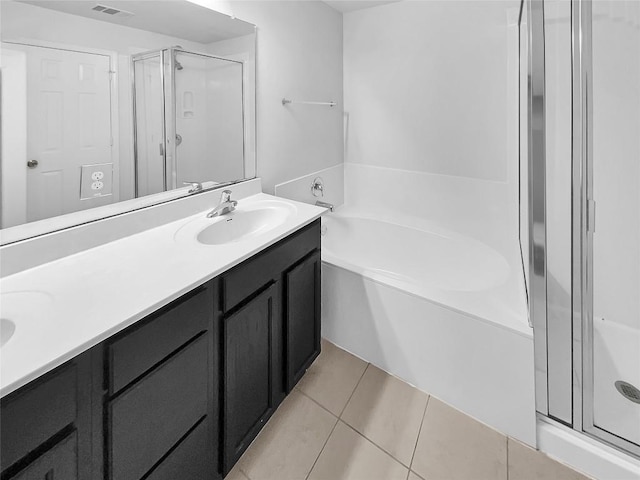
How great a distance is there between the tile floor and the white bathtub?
0.10 m

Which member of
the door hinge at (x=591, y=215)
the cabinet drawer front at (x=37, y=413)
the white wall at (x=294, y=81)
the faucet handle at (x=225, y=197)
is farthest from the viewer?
the white wall at (x=294, y=81)

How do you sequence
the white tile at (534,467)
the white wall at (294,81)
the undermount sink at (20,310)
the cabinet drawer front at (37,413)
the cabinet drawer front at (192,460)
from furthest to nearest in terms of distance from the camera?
the white wall at (294,81), the white tile at (534,467), the cabinet drawer front at (192,460), the undermount sink at (20,310), the cabinet drawer front at (37,413)

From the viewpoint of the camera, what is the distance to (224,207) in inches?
66.5

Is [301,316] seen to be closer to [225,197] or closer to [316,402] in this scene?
[316,402]

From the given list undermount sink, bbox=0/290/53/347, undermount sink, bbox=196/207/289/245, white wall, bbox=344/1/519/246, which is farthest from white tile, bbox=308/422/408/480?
white wall, bbox=344/1/519/246

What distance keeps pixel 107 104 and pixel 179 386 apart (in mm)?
1015

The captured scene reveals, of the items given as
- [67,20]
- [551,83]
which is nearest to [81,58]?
[67,20]

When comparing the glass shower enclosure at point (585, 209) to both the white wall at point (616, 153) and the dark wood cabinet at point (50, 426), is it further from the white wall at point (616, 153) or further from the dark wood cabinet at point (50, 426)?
the dark wood cabinet at point (50, 426)

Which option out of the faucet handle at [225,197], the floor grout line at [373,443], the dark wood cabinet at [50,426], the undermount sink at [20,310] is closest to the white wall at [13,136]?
the undermount sink at [20,310]

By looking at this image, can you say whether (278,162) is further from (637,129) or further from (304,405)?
(637,129)

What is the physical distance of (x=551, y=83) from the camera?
1292mm

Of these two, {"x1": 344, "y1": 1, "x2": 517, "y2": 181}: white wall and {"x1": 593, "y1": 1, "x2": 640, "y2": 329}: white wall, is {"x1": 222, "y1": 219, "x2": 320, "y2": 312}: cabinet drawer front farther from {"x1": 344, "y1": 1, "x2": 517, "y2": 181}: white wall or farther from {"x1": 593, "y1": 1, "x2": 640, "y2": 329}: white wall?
{"x1": 344, "y1": 1, "x2": 517, "y2": 181}: white wall

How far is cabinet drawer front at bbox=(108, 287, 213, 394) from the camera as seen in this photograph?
84 cm

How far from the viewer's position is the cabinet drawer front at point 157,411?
0.86 meters
